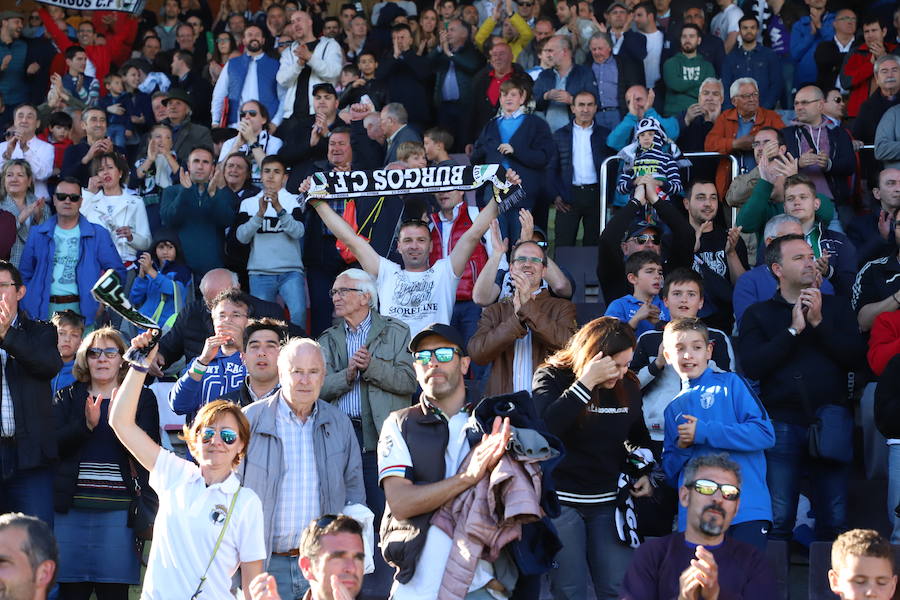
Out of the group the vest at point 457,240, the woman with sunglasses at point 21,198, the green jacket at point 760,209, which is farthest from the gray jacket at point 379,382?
the woman with sunglasses at point 21,198

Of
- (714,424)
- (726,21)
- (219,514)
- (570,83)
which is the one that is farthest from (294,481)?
(726,21)

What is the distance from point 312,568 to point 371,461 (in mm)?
2681

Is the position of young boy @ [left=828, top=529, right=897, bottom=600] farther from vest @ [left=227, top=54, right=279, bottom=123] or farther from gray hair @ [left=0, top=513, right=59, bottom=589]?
vest @ [left=227, top=54, right=279, bottom=123]

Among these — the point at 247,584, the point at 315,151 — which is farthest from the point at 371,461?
the point at 315,151

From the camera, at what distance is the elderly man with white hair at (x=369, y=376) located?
741cm

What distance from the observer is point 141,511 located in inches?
276

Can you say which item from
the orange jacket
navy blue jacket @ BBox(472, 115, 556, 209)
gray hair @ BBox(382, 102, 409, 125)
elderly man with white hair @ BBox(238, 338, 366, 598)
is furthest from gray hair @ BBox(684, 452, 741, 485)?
Result: gray hair @ BBox(382, 102, 409, 125)

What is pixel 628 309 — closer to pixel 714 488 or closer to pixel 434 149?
pixel 714 488

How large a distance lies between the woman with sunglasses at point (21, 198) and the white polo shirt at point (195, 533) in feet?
20.0

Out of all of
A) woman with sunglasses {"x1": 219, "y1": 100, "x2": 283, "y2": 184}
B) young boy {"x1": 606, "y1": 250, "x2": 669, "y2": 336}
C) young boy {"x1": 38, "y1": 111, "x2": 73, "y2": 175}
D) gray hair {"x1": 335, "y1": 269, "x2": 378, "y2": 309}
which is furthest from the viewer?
young boy {"x1": 38, "y1": 111, "x2": 73, "y2": 175}

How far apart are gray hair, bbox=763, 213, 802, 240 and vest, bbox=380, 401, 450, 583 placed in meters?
4.40

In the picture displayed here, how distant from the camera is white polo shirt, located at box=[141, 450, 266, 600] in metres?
5.21

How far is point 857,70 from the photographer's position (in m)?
12.6

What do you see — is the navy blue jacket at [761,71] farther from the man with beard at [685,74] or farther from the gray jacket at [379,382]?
the gray jacket at [379,382]
